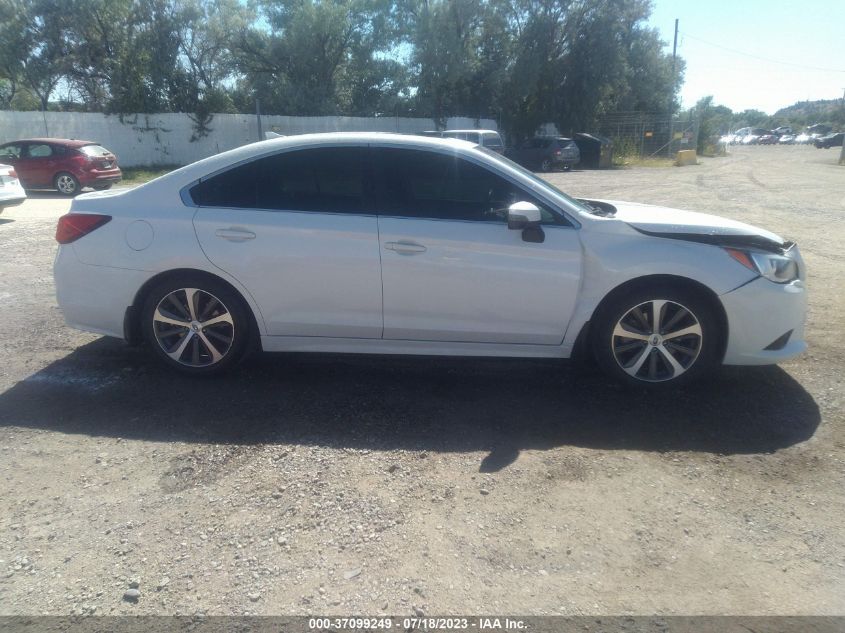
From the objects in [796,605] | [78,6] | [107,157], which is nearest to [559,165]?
[107,157]

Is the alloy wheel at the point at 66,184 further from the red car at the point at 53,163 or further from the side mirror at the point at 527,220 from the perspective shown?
the side mirror at the point at 527,220

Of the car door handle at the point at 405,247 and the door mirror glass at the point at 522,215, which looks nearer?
the door mirror glass at the point at 522,215

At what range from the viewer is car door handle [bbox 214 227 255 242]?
4.50 meters

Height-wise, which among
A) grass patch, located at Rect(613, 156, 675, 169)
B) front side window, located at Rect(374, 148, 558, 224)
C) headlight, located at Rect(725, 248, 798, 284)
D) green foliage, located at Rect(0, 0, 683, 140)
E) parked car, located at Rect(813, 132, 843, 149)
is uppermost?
green foliage, located at Rect(0, 0, 683, 140)

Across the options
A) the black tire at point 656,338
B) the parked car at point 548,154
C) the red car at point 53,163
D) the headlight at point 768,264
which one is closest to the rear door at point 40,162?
the red car at point 53,163

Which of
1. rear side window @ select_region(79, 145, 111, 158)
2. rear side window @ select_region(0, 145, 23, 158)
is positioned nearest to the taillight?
rear side window @ select_region(79, 145, 111, 158)

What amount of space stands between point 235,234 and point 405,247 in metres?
1.14

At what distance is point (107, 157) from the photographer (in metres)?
18.4

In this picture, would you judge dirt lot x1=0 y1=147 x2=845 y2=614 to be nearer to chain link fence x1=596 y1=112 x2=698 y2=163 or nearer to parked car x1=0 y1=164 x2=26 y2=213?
parked car x1=0 y1=164 x2=26 y2=213

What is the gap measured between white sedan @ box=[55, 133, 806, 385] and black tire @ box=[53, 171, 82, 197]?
582 inches

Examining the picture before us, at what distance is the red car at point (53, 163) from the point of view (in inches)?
690

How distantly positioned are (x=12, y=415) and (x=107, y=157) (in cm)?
1617

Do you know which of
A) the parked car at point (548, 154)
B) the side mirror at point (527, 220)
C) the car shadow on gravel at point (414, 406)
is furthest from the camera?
the parked car at point (548, 154)

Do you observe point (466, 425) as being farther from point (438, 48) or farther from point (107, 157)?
point (438, 48)
